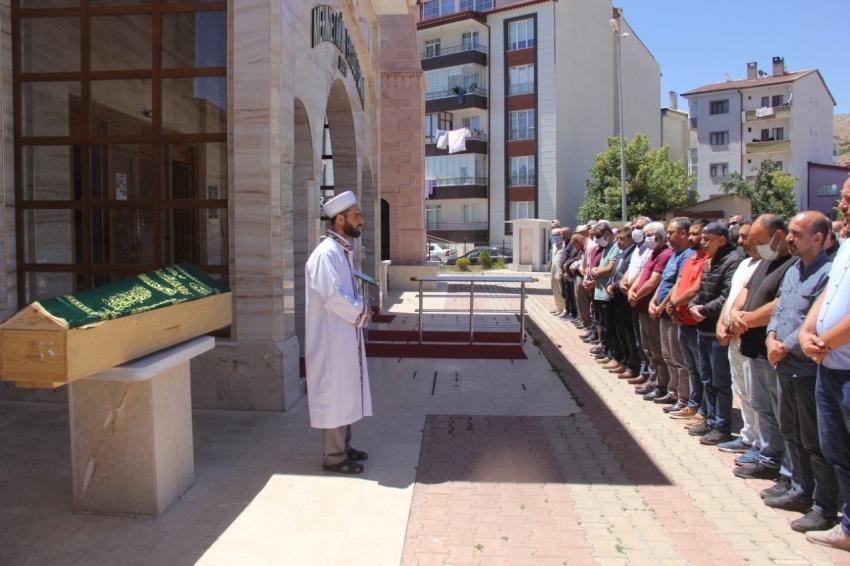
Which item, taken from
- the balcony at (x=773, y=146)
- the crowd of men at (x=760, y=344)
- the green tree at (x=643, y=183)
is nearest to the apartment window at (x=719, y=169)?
the balcony at (x=773, y=146)

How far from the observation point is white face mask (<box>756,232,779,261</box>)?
4.91 m

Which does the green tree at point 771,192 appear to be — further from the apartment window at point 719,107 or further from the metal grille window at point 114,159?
the metal grille window at point 114,159

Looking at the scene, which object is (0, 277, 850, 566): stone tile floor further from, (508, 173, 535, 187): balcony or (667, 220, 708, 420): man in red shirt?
(508, 173, 535, 187): balcony

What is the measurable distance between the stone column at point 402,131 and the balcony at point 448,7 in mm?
26058

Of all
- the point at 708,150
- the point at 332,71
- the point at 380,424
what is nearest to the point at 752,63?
the point at 708,150

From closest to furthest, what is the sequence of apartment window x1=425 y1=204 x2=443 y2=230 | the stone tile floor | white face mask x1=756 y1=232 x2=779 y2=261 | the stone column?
1. the stone tile floor
2. white face mask x1=756 y1=232 x2=779 y2=261
3. the stone column
4. apartment window x1=425 y1=204 x2=443 y2=230

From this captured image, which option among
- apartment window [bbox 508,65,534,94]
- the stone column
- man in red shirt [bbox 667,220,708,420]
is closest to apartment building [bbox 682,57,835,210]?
apartment window [bbox 508,65,534,94]

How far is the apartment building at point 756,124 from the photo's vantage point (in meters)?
45.7

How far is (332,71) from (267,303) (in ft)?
13.6

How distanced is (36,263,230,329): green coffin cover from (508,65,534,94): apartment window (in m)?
37.7

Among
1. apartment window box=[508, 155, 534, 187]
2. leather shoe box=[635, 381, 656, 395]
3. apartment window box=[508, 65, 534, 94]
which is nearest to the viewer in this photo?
leather shoe box=[635, 381, 656, 395]

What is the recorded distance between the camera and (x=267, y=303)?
21.0ft

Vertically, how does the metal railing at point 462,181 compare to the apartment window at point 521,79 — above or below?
below

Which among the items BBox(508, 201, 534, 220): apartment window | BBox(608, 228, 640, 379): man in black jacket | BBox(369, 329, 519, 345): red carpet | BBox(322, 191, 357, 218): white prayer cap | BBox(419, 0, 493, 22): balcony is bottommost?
BBox(369, 329, 519, 345): red carpet
